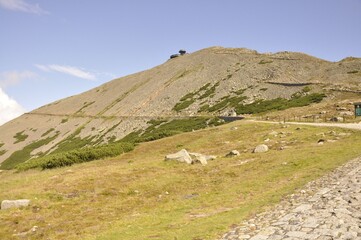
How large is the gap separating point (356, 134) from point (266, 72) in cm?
7796

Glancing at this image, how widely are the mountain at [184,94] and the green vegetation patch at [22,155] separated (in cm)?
21

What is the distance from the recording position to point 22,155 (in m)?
109

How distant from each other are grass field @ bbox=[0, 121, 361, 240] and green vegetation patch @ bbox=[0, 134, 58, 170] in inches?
3007

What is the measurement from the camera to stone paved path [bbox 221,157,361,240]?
12648mm

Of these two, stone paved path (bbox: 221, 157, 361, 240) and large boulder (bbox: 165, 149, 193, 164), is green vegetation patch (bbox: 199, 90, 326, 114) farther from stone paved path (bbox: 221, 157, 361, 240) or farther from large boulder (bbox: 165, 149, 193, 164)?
stone paved path (bbox: 221, 157, 361, 240)

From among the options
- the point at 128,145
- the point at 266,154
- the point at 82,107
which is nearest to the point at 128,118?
the point at 82,107

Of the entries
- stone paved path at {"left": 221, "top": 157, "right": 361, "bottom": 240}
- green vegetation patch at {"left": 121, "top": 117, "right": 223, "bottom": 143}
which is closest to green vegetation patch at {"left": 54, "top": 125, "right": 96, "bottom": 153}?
green vegetation patch at {"left": 121, "top": 117, "right": 223, "bottom": 143}

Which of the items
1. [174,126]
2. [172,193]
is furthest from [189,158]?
[174,126]

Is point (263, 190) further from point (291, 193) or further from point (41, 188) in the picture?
point (41, 188)

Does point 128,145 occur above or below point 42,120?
below

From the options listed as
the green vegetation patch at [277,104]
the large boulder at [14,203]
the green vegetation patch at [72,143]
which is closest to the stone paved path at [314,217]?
the large boulder at [14,203]

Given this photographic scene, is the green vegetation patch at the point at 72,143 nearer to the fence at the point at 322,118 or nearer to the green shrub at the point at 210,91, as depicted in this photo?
the green shrub at the point at 210,91

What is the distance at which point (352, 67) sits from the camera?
96125 mm

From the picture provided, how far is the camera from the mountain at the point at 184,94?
9362 cm
